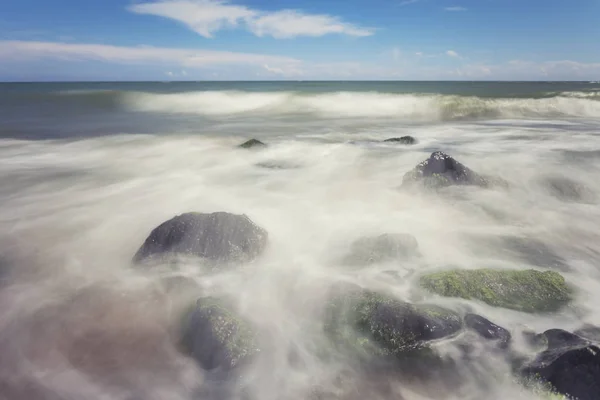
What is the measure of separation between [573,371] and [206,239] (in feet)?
14.3

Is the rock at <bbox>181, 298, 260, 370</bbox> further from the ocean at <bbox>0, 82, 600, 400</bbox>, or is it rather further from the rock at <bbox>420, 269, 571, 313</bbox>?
the rock at <bbox>420, 269, 571, 313</bbox>

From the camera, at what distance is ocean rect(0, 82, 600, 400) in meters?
3.64

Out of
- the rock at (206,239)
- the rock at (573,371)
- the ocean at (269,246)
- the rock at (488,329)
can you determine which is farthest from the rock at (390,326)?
the rock at (206,239)

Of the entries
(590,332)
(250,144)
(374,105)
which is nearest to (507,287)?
(590,332)

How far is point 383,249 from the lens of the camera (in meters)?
5.74

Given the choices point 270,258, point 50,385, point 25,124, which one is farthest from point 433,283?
point 25,124

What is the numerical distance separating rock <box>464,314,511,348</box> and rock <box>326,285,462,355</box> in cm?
12

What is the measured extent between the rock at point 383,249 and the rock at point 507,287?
2.41ft

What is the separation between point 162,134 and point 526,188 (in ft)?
51.7

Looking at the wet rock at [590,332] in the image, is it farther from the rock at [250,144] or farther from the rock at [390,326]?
the rock at [250,144]

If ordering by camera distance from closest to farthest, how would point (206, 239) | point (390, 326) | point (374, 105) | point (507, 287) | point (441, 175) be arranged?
point (390, 326) < point (507, 287) < point (206, 239) < point (441, 175) < point (374, 105)

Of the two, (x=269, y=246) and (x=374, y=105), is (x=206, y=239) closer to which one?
(x=269, y=246)

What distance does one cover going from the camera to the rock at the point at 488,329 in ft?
12.7

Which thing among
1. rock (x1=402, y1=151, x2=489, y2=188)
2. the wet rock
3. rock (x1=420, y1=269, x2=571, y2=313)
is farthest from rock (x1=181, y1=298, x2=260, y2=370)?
rock (x1=402, y1=151, x2=489, y2=188)
